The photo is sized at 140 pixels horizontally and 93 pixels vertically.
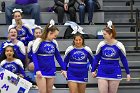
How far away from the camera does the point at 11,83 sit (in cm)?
703

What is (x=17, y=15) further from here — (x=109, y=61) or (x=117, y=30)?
(x=117, y=30)

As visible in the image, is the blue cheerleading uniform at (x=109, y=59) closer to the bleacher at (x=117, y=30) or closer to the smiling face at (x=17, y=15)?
the bleacher at (x=117, y=30)

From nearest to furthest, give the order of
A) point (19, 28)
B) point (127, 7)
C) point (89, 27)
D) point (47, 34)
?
point (47, 34), point (19, 28), point (89, 27), point (127, 7)

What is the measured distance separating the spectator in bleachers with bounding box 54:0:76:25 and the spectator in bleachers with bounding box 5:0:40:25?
588 millimetres

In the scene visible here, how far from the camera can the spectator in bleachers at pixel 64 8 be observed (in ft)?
32.0

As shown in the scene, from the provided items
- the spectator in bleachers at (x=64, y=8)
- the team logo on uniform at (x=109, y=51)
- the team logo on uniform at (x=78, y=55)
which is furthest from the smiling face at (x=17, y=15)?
the team logo on uniform at (x=109, y=51)

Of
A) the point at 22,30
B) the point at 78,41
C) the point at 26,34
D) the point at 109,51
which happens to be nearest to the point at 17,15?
the point at 22,30

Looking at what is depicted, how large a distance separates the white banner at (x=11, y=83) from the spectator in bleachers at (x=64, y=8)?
10.3ft

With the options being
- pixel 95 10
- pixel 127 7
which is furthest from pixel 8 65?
pixel 127 7

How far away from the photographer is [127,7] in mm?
11016

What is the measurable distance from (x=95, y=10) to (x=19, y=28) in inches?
111

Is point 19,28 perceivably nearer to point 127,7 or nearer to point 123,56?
point 123,56

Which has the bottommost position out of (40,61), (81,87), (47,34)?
(81,87)

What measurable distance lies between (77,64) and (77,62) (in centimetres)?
4
